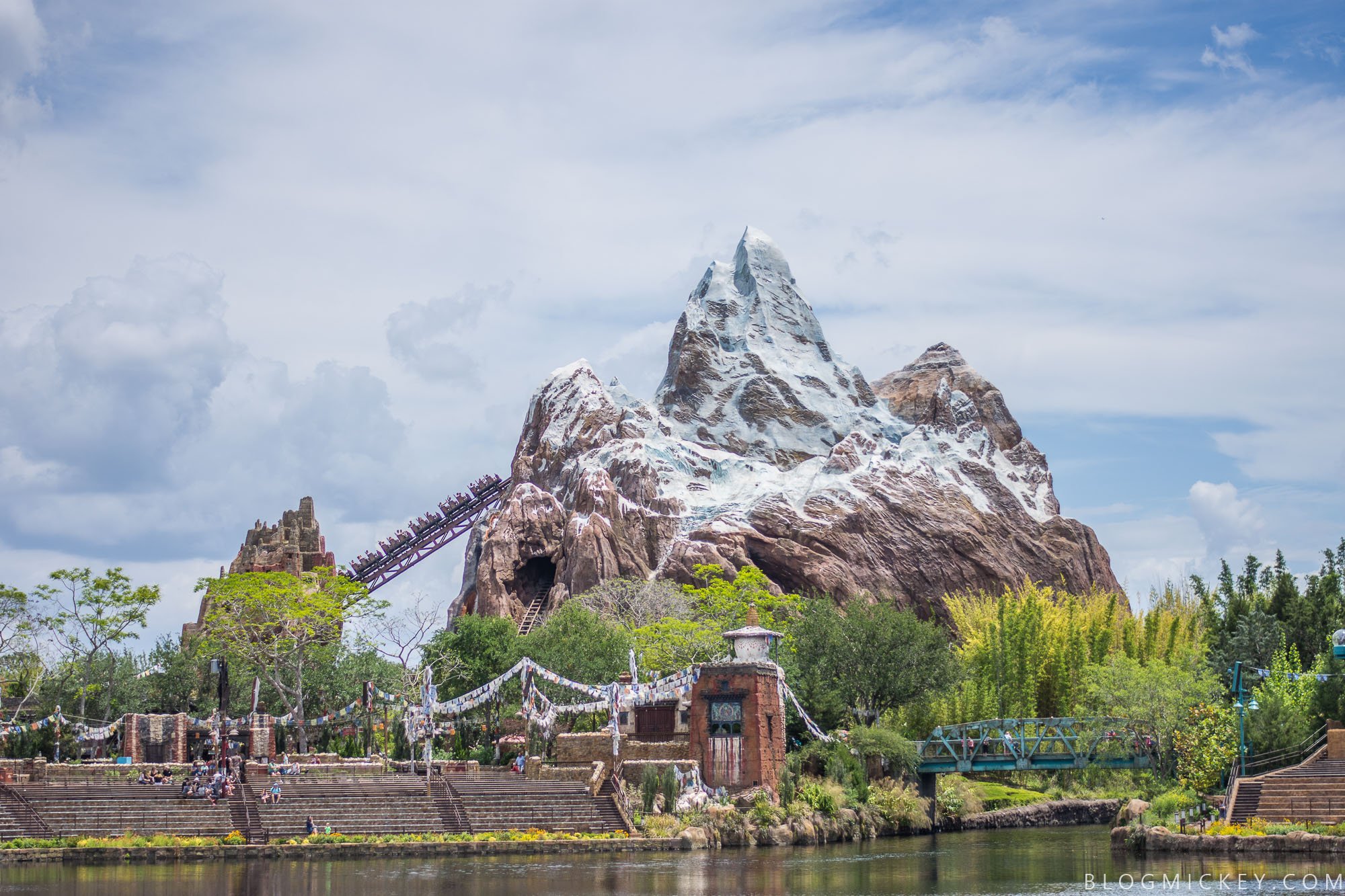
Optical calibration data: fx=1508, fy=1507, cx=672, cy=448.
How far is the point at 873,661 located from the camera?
2333 inches

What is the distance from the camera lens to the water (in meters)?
30.9

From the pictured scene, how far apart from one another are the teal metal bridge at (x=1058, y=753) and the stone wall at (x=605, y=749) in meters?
10.9

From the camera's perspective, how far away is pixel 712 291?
9975 cm

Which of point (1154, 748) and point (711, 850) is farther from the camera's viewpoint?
point (1154, 748)

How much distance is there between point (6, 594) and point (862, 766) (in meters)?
36.0

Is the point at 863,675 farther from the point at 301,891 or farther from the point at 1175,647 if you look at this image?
the point at 301,891

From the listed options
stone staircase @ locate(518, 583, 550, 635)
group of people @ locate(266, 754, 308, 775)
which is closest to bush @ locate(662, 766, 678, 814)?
group of people @ locate(266, 754, 308, 775)

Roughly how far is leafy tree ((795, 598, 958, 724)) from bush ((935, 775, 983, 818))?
380 cm

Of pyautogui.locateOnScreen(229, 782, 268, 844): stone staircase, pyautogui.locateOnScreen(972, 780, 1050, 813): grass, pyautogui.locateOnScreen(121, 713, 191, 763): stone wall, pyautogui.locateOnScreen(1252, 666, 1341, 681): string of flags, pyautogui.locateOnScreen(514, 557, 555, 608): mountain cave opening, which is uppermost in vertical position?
pyautogui.locateOnScreen(514, 557, 555, 608): mountain cave opening

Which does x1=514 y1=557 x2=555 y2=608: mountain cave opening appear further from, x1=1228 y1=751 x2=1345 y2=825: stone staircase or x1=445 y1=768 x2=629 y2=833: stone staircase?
x1=1228 y1=751 x2=1345 y2=825: stone staircase

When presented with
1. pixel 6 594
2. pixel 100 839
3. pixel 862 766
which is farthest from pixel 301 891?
pixel 6 594

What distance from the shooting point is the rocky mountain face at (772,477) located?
277ft

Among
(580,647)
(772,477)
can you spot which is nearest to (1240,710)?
(580,647)

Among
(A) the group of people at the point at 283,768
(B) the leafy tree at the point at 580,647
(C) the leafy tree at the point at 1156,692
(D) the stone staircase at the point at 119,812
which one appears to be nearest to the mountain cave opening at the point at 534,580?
(B) the leafy tree at the point at 580,647
